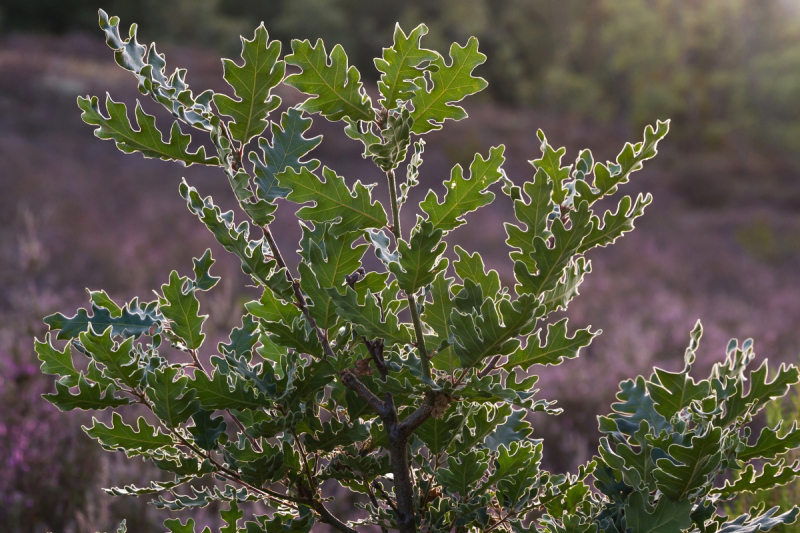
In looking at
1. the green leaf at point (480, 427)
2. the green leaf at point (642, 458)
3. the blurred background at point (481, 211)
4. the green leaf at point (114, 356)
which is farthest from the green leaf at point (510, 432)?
the blurred background at point (481, 211)

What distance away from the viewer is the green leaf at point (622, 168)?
0.69 m

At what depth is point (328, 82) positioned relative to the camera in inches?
27.4

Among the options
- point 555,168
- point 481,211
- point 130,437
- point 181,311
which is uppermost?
point 481,211

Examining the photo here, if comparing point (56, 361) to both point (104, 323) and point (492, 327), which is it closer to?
point (104, 323)

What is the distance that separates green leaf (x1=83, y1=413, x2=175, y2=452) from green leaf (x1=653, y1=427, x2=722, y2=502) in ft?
1.86

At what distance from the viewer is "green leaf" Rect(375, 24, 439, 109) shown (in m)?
0.68

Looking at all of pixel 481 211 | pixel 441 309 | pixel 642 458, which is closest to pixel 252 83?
pixel 441 309

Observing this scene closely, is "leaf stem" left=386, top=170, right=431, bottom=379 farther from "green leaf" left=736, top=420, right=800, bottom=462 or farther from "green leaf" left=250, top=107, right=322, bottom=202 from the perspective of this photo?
"green leaf" left=736, top=420, right=800, bottom=462

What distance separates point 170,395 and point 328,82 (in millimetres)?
387

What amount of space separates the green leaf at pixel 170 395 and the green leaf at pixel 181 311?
62 mm

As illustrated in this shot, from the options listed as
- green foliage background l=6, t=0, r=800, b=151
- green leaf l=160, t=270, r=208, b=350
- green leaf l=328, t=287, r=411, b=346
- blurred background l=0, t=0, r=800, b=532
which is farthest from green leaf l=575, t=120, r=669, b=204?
green foliage background l=6, t=0, r=800, b=151

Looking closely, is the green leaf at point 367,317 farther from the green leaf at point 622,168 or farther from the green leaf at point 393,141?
the green leaf at point 622,168

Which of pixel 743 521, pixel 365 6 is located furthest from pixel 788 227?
pixel 365 6

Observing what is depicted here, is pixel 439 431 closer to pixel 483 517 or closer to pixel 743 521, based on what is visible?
pixel 483 517
